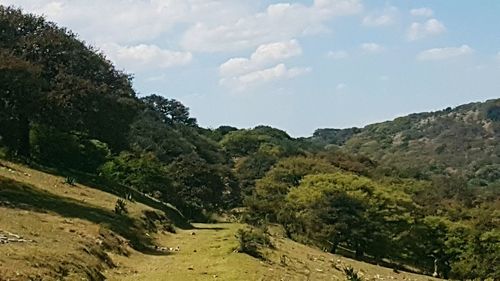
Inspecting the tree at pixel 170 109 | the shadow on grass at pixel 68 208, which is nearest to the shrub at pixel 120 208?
the shadow on grass at pixel 68 208

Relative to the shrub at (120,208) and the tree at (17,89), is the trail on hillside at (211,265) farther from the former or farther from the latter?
the tree at (17,89)

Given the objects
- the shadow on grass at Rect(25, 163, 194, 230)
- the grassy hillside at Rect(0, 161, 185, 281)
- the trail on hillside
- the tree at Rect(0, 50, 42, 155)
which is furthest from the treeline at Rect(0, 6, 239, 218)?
the trail on hillside

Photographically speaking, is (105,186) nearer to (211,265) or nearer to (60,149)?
(60,149)

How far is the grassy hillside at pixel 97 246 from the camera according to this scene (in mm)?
18844

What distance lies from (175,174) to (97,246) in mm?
39991

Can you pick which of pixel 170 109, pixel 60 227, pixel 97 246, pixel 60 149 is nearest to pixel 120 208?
pixel 60 227

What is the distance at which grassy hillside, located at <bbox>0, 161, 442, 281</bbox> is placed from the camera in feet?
61.8

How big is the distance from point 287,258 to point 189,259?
7542 mm

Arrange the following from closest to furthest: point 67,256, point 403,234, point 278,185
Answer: point 67,256, point 403,234, point 278,185

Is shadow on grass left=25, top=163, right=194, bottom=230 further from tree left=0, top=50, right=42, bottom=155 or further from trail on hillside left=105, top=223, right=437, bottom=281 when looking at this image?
trail on hillside left=105, top=223, right=437, bottom=281

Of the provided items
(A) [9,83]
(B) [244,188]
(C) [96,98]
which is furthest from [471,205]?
(A) [9,83]

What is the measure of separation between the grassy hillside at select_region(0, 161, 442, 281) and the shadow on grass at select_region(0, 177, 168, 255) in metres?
0.04

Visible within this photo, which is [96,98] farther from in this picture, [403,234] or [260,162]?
[260,162]

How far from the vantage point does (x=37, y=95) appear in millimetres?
41500
